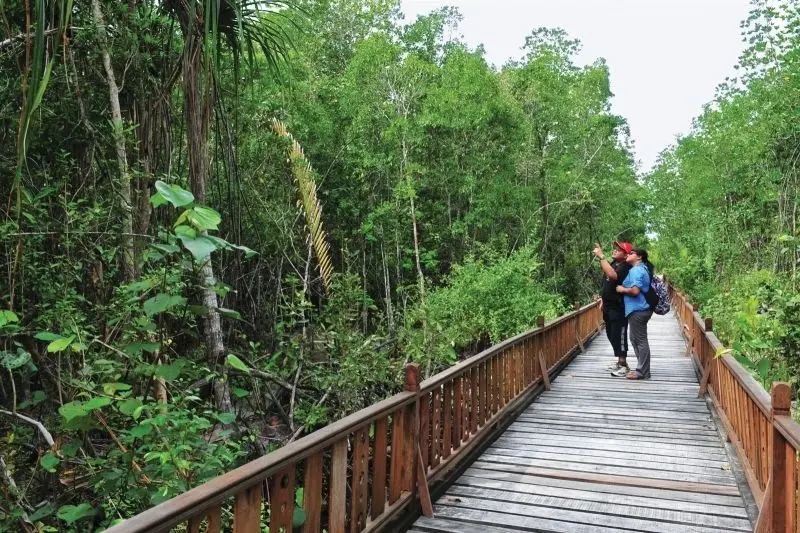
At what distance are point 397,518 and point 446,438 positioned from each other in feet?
3.21

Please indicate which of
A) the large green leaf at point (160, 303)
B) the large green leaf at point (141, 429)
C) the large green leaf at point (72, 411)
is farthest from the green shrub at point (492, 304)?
the large green leaf at point (160, 303)

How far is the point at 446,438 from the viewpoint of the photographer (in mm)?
4371

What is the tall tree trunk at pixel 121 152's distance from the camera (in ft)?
13.2

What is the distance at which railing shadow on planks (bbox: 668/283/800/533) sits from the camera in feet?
9.69

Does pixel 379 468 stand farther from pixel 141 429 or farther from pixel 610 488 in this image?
pixel 610 488

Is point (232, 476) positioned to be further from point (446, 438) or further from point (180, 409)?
point (446, 438)

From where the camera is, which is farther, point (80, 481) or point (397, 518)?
point (80, 481)

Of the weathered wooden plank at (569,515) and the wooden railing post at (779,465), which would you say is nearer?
the wooden railing post at (779,465)

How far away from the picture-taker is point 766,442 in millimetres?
3508

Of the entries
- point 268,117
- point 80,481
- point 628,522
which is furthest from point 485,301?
point 80,481

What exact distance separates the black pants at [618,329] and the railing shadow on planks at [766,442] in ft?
7.91

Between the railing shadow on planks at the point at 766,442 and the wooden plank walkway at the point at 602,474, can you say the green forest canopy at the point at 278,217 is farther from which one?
the wooden plank walkway at the point at 602,474

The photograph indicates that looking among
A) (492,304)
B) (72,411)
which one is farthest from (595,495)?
(492,304)

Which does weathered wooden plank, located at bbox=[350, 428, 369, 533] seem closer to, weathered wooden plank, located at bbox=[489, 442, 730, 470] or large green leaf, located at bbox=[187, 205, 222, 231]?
large green leaf, located at bbox=[187, 205, 222, 231]
